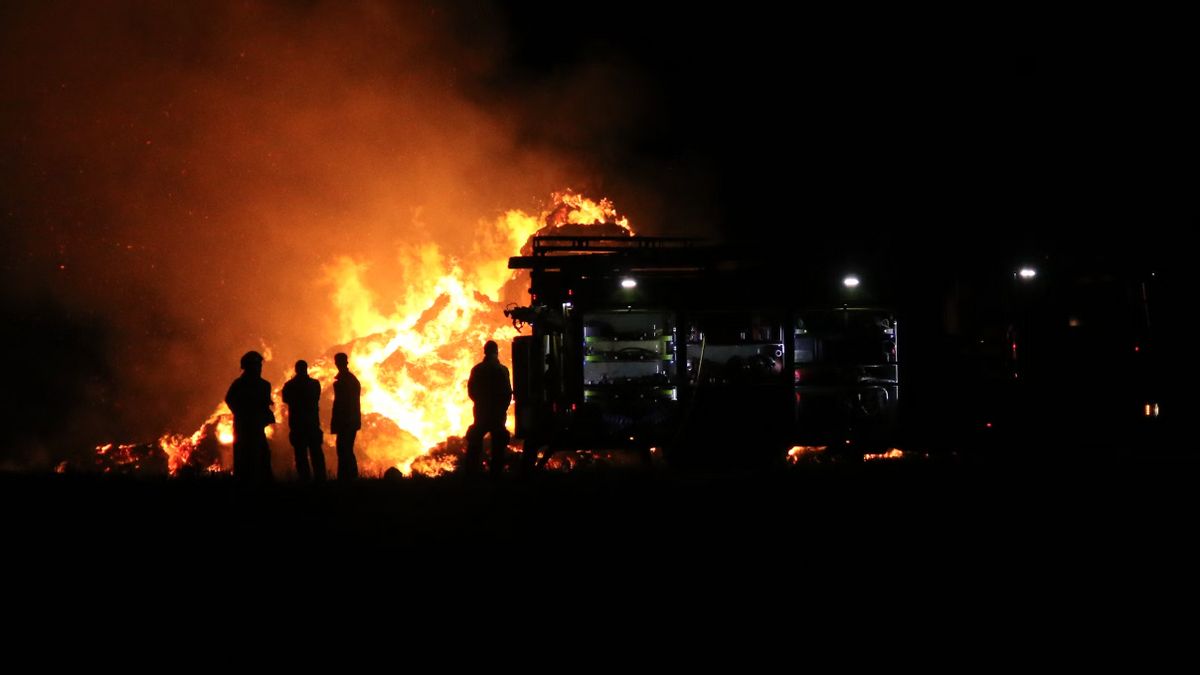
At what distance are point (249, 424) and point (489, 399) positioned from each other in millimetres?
2800

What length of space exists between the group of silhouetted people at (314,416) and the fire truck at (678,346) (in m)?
1.06

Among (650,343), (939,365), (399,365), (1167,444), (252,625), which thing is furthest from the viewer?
(399,365)

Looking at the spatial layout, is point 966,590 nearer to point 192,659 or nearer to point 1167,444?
point 192,659

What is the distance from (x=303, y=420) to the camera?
1120cm

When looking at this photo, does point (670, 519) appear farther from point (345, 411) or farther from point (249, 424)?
point (345, 411)

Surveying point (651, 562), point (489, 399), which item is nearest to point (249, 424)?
point (489, 399)

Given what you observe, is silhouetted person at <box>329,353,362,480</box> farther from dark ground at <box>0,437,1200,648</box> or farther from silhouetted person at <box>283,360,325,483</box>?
dark ground at <box>0,437,1200,648</box>

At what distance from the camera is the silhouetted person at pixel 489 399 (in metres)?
10.9

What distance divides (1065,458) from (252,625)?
8.15 m

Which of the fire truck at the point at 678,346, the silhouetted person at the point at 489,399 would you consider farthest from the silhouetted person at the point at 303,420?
the fire truck at the point at 678,346

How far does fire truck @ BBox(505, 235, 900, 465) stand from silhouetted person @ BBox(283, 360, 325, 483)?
2808mm

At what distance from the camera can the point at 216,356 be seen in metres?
30.6

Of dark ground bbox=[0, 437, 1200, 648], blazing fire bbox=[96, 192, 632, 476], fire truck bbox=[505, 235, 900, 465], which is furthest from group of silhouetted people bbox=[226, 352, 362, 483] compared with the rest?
blazing fire bbox=[96, 192, 632, 476]

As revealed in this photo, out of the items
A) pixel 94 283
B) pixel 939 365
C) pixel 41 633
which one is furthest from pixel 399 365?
pixel 94 283
